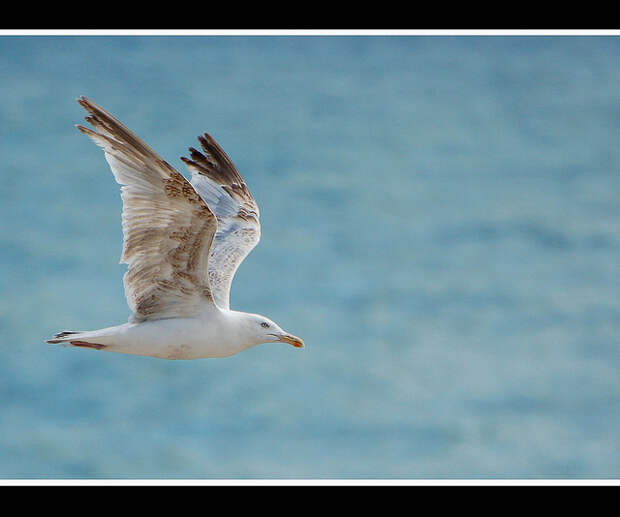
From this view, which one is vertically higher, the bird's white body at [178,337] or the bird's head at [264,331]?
the bird's head at [264,331]

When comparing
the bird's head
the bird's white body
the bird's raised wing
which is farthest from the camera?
the bird's raised wing

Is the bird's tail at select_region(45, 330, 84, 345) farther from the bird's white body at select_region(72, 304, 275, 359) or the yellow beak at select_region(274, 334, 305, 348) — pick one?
the yellow beak at select_region(274, 334, 305, 348)

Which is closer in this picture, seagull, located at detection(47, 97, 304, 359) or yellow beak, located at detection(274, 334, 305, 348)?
seagull, located at detection(47, 97, 304, 359)

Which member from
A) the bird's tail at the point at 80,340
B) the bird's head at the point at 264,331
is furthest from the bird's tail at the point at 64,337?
the bird's head at the point at 264,331

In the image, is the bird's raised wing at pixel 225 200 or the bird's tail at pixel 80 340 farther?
the bird's raised wing at pixel 225 200

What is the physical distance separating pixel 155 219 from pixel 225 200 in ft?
7.21

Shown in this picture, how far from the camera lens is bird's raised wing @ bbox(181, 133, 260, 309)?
7.27 m

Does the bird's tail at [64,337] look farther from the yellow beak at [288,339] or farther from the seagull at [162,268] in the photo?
the yellow beak at [288,339]

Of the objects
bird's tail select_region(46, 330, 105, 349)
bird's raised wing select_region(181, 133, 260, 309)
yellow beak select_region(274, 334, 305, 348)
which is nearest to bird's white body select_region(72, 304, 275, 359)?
bird's tail select_region(46, 330, 105, 349)

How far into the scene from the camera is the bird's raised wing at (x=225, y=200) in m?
7.27

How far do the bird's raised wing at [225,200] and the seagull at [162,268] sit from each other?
A: 120cm

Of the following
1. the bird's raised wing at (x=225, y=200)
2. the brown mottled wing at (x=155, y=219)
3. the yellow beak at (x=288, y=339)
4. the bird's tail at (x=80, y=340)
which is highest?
the bird's raised wing at (x=225, y=200)

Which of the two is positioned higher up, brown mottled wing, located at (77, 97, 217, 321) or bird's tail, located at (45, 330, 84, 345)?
brown mottled wing, located at (77, 97, 217, 321)
